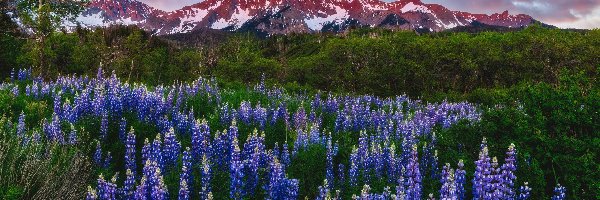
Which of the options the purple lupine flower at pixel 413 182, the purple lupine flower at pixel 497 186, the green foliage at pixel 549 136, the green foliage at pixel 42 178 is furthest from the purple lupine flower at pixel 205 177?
the green foliage at pixel 549 136

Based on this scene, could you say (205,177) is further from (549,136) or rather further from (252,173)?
(549,136)

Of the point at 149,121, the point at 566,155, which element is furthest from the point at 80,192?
the point at 566,155

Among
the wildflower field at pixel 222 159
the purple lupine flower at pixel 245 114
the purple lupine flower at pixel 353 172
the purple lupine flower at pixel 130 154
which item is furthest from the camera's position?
the purple lupine flower at pixel 245 114

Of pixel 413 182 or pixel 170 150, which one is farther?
pixel 170 150

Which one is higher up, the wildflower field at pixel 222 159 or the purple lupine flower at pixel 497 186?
the purple lupine flower at pixel 497 186

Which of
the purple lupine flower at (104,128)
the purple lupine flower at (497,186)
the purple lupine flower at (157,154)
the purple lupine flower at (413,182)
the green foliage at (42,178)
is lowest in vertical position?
the green foliage at (42,178)

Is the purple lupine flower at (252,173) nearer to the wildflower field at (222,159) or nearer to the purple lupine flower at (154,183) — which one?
the wildflower field at (222,159)

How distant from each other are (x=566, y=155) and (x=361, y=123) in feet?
14.7

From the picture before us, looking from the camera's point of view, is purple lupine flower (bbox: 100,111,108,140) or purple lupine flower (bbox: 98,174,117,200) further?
purple lupine flower (bbox: 100,111,108,140)

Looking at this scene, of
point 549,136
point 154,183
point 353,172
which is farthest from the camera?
point 549,136

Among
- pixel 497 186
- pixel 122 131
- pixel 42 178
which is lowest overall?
pixel 42 178

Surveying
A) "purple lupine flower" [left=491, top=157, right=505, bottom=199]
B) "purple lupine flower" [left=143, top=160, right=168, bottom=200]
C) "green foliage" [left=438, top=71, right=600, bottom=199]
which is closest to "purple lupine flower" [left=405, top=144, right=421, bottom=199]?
"purple lupine flower" [left=491, top=157, right=505, bottom=199]

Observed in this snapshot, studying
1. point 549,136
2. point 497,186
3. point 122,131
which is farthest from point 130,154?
point 549,136

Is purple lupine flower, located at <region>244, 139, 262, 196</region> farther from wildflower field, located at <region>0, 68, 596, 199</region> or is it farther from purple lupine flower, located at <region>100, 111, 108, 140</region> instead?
purple lupine flower, located at <region>100, 111, 108, 140</region>
